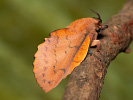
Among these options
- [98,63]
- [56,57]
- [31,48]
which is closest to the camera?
[98,63]

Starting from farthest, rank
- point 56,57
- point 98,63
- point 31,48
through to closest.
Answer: point 31,48
point 56,57
point 98,63

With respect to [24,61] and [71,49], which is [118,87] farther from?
[71,49]

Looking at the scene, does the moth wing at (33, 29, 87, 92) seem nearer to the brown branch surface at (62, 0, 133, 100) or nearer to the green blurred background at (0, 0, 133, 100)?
the brown branch surface at (62, 0, 133, 100)

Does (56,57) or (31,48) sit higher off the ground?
(56,57)

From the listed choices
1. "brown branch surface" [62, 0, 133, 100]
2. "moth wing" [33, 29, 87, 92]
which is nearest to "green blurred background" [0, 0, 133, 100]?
"moth wing" [33, 29, 87, 92]

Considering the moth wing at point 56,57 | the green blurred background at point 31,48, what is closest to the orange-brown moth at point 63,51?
the moth wing at point 56,57

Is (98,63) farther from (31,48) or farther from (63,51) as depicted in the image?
(31,48)

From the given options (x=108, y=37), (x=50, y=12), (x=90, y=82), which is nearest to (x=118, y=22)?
(x=108, y=37)

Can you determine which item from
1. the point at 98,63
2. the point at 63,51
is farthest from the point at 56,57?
the point at 98,63
